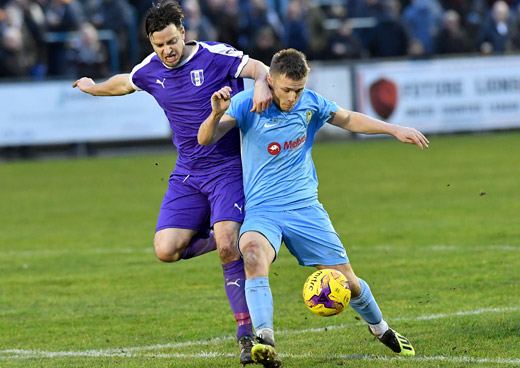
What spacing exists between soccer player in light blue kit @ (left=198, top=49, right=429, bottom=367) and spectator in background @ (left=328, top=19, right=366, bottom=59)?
54.1 feet

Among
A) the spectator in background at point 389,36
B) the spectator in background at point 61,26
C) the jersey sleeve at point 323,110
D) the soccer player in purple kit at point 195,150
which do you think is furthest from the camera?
the spectator in background at point 389,36

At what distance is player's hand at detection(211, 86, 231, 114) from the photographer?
20.1 ft

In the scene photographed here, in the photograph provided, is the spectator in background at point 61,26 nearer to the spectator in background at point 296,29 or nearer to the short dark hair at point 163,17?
the spectator in background at point 296,29

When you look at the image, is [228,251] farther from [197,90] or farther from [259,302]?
[197,90]

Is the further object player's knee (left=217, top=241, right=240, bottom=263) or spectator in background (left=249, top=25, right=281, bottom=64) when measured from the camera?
spectator in background (left=249, top=25, right=281, bottom=64)

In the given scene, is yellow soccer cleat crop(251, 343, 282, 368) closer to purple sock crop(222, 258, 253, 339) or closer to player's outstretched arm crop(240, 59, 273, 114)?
purple sock crop(222, 258, 253, 339)

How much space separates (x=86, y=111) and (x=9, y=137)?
1.77 meters

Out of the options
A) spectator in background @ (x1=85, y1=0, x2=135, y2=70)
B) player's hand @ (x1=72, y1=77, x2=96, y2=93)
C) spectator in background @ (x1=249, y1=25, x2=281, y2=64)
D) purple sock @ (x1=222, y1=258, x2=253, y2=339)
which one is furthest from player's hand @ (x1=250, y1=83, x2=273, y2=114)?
spectator in background @ (x1=85, y1=0, x2=135, y2=70)

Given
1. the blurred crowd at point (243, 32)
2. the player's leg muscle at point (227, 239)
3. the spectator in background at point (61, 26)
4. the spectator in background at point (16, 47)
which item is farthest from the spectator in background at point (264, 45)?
the player's leg muscle at point (227, 239)

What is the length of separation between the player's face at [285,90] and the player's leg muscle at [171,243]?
1296 millimetres

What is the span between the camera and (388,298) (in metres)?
8.48

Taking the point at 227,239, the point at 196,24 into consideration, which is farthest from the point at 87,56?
the point at 227,239

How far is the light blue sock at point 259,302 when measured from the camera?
6039mm

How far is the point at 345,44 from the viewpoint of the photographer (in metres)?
23.1
